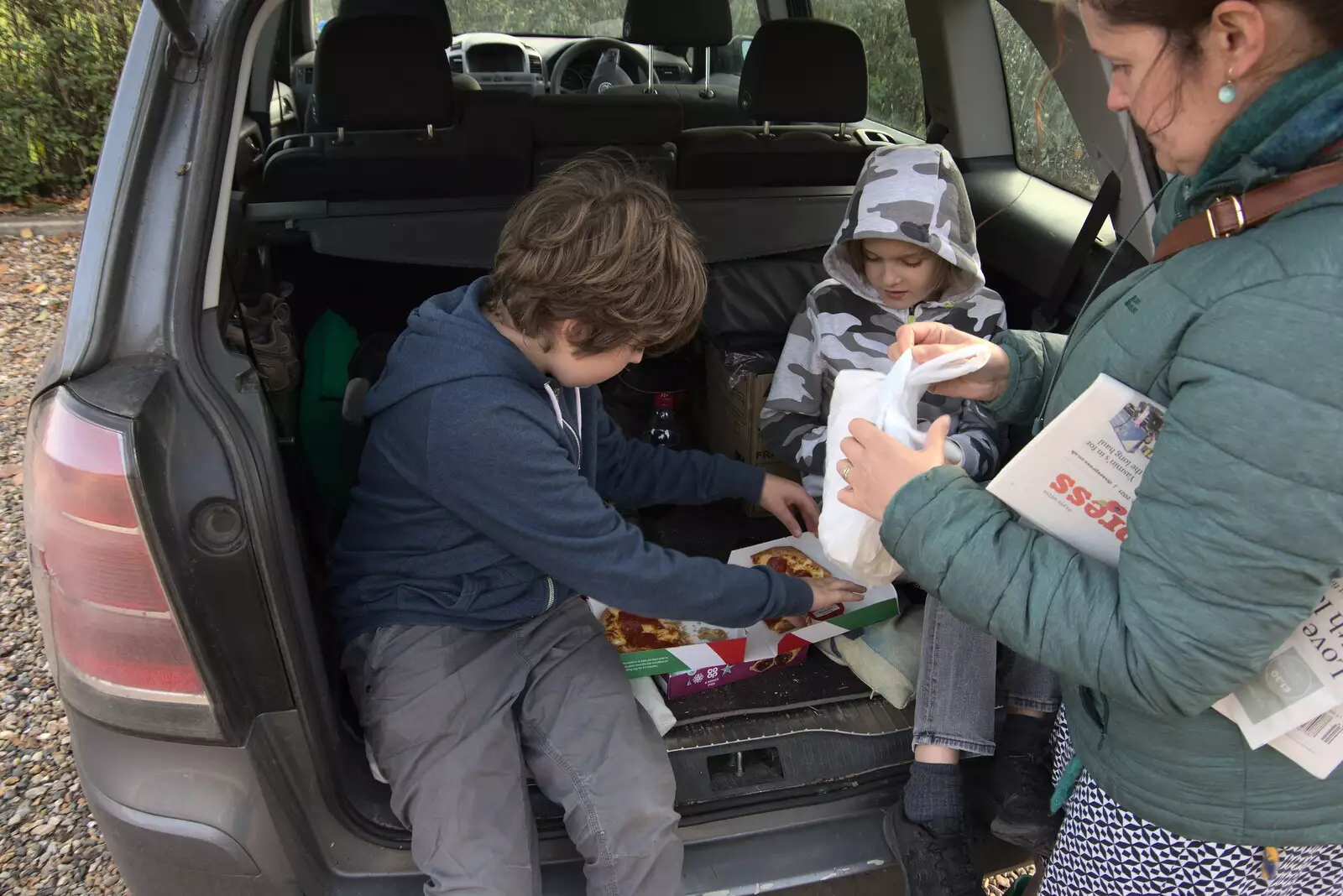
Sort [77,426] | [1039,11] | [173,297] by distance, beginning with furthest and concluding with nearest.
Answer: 1. [1039,11]
2. [173,297]
3. [77,426]

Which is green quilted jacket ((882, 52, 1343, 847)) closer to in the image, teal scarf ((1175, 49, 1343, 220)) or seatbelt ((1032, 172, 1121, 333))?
teal scarf ((1175, 49, 1343, 220))

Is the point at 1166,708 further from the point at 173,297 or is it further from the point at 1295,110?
the point at 173,297

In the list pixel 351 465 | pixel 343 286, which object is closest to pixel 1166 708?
pixel 351 465

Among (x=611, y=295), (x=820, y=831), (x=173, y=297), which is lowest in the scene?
(x=820, y=831)

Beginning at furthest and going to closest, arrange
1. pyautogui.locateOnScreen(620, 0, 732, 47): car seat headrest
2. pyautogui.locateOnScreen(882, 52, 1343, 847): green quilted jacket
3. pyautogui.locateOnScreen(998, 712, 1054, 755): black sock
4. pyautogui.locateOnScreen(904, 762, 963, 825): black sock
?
pyautogui.locateOnScreen(620, 0, 732, 47): car seat headrest, pyautogui.locateOnScreen(998, 712, 1054, 755): black sock, pyautogui.locateOnScreen(904, 762, 963, 825): black sock, pyautogui.locateOnScreen(882, 52, 1343, 847): green quilted jacket

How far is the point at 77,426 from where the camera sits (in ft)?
3.48

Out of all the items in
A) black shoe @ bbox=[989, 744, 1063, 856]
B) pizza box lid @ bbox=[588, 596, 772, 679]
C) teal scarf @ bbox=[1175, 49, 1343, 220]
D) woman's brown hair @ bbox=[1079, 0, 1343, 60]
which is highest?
woman's brown hair @ bbox=[1079, 0, 1343, 60]

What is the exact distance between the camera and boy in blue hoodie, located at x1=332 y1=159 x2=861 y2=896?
137 centimetres

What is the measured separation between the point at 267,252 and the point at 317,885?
158cm

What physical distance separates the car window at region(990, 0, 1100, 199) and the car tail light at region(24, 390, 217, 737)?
5.98ft

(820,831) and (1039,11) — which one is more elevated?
(1039,11)

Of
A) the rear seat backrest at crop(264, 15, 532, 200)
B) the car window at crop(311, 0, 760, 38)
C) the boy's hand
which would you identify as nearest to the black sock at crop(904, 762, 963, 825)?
the boy's hand

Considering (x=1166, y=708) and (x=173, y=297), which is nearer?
(x=1166, y=708)

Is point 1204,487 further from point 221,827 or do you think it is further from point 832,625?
point 221,827
